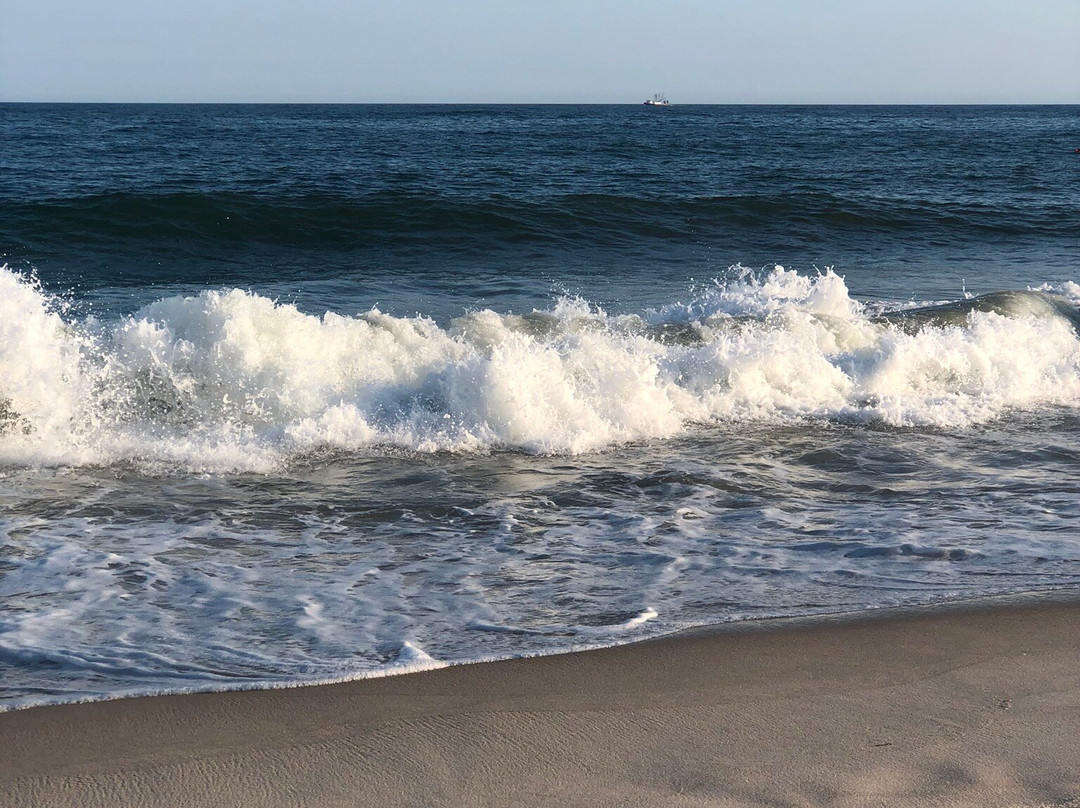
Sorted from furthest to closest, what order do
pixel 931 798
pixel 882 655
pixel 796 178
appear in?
pixel 796 178 < pixel 882 655 < pixel 931 798

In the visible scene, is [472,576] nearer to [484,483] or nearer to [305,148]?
[484,483]

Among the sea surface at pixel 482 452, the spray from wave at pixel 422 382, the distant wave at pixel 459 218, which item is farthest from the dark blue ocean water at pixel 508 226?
the spray from wave at pixel 422 382

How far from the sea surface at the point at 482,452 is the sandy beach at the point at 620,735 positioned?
0.62ft

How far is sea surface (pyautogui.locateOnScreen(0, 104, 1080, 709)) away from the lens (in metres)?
A: 3.79

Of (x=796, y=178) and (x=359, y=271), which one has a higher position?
(x=796, y=178)

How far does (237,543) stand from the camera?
183 inches

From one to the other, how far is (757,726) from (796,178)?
2375cm

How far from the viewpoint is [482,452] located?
6.30 metres

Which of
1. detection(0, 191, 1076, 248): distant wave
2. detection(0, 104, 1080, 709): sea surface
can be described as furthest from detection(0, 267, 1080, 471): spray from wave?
detection(0, 191, 1076, 248): distant wave

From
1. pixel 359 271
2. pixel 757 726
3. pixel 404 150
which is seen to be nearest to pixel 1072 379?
pixel 757 726

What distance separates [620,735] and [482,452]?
11.4ft

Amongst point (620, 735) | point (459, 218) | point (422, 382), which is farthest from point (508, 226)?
point (620, 735)

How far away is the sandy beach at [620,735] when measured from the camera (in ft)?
8.65

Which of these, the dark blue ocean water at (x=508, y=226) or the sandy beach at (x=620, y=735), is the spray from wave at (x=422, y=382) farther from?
the dark blue ocean water at (x=508, y=226)
